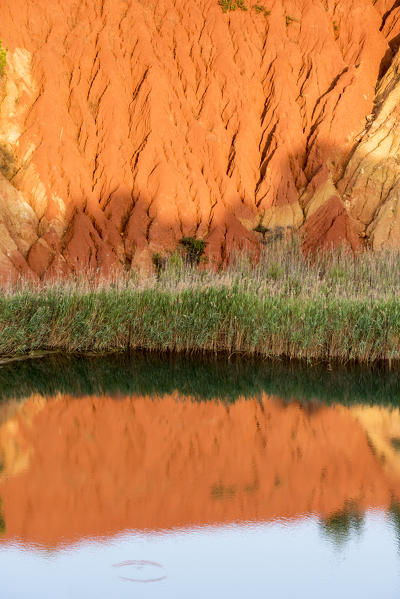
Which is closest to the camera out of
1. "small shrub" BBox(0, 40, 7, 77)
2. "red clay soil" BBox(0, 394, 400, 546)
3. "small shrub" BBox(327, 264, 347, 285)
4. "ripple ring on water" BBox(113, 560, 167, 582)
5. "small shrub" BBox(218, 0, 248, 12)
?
"ripple ring on water" BBox(113, 560, 167, 582)

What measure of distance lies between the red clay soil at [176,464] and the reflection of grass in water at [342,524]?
0.16 m

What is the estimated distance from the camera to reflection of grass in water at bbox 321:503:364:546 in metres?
7.53

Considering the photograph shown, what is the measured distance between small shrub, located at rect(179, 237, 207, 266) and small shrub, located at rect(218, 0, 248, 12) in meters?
11.8

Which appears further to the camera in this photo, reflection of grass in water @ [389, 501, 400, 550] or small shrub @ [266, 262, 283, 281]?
small shrub @ [266, 262, 283, 281]

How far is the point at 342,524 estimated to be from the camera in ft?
25.6

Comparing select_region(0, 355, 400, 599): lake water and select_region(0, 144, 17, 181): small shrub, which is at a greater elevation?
select_region(0, 144, 17, 181): small shrub

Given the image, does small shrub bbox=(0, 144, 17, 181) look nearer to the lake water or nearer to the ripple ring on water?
the lake water

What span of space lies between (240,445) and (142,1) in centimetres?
2644

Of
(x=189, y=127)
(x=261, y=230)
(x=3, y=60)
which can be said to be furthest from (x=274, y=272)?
(x=3, y=60)

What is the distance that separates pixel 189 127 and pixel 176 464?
22481 mm

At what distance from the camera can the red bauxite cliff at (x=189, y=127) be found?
2755cm

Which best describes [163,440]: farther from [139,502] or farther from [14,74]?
[14,74]

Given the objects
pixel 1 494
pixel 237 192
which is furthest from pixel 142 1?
pixel 1 494

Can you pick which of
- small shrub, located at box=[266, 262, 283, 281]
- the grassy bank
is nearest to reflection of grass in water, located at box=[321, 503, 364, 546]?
the grassy bank
